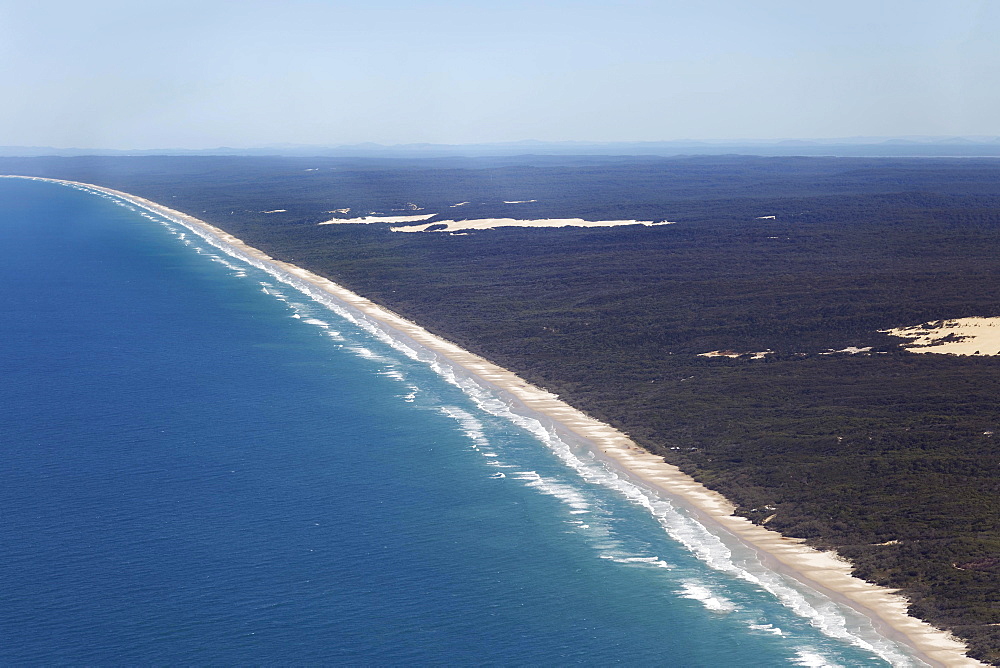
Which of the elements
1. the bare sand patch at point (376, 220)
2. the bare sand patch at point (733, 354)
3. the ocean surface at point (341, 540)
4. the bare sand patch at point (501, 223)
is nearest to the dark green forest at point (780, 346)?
the bare sand patch at point (733, 354)

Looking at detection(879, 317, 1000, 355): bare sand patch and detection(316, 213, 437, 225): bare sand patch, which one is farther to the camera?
detection(316, 213, 437, 225): bare sand patch

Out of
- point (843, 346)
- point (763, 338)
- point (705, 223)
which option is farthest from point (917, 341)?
point (705, 223)

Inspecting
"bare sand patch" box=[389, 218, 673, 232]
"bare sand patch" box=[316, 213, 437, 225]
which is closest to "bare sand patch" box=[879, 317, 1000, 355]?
"bare sand patch" box=[389, 218, 673, 232]

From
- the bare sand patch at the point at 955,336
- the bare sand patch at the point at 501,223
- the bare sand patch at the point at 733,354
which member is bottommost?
the bare sand patch at the point at 733,354

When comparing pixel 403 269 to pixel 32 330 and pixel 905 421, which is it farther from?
pixel 905 421

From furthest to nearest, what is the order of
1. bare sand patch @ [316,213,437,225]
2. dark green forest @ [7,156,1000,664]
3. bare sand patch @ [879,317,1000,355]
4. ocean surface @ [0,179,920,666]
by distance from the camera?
bare sand patch @ [316,213,437,225] → bare sand patch @ [879,317,1000,355] → dark green forest @ [7,156,1000,664] → ocean surface @ [0,179,920,666]

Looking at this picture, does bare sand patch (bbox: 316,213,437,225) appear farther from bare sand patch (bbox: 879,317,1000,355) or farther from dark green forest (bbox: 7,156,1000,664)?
bare sand patch (bbox: 879,317,1000,355)

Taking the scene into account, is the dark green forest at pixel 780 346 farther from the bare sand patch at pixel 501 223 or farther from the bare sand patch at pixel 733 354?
the bare sand patch at pixel 501 223
